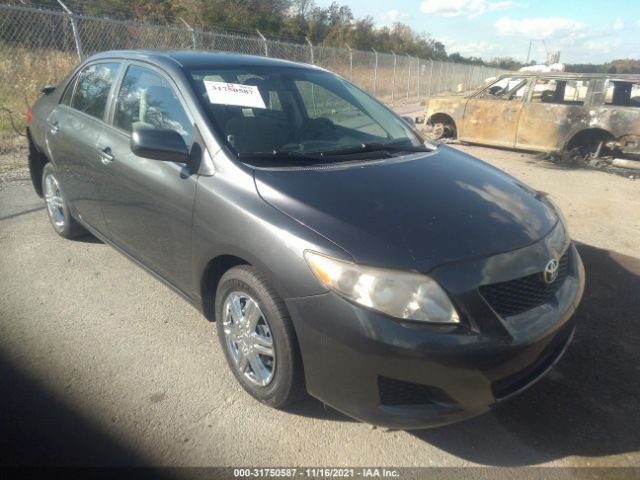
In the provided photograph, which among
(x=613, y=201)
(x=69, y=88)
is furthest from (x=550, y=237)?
(x=613, y=201)

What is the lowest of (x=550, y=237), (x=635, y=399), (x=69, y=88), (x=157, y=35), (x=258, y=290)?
(x=635, y=399)

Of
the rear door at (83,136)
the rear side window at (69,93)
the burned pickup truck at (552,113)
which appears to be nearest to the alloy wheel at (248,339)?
the rear door at (83,136)

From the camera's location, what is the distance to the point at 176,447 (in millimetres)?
2219

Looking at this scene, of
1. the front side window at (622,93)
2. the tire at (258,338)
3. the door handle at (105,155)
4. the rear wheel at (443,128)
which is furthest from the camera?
the rear wheel at (443,128)

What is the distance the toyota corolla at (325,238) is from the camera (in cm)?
193

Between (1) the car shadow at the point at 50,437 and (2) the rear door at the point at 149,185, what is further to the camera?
(2) the rear door at the point at 149,185

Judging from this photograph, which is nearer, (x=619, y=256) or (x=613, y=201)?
(x=619, y=256)

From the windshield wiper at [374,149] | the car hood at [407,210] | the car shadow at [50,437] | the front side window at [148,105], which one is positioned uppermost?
the front side window at [148,105]

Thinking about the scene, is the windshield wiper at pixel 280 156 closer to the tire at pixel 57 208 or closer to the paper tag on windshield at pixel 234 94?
the paper tag on windshield at pixel 234 94

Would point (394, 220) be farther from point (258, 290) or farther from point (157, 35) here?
point (157, 35)

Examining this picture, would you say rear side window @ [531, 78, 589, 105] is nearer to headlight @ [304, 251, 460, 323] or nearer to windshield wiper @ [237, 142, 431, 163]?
windshield wiper @ [237, 142, 431, 163]

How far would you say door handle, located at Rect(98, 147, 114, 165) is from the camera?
3227 millimetres

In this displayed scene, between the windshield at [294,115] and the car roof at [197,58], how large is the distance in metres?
0.08

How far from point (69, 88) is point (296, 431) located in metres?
3.58
